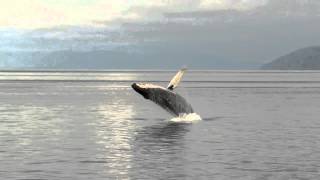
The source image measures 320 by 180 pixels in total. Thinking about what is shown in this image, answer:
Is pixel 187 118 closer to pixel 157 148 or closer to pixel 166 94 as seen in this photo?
pixel 166 94

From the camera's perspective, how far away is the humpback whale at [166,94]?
163 ft

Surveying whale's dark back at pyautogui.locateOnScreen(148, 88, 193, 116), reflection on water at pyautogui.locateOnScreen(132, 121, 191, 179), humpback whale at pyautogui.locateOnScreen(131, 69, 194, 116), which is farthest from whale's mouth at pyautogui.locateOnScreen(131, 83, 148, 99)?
reflection on water at pyautogui.locateOnScreen(132, 121, 191, 179)

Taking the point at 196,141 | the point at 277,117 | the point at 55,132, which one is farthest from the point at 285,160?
the point at 277,117

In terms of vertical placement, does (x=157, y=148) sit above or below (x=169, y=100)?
below

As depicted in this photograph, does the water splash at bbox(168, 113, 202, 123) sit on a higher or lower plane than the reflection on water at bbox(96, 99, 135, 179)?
higher

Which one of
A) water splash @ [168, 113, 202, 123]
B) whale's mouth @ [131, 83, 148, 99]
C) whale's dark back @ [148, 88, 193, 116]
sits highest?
whale's mouth @ [131, 83, 148, 99]

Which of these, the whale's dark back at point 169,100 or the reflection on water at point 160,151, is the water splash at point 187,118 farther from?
the reflection on water at point 160,151

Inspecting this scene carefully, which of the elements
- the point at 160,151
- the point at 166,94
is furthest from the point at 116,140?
the point at 166,94

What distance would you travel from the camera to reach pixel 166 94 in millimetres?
51000

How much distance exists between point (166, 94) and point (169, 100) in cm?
121

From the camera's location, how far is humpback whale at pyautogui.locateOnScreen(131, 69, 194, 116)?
49.7 m

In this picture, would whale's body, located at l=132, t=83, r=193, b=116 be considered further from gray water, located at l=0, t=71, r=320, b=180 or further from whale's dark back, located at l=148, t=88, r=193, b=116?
gray water, located at l=0, t=71, r=320, b=180

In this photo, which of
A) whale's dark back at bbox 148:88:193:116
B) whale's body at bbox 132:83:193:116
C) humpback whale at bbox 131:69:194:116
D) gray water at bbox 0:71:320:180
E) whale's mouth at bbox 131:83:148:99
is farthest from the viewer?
whale's dark back at bbox 148:88:193:116

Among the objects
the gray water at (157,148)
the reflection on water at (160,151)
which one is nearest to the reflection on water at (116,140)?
the gray water at (157,148)
